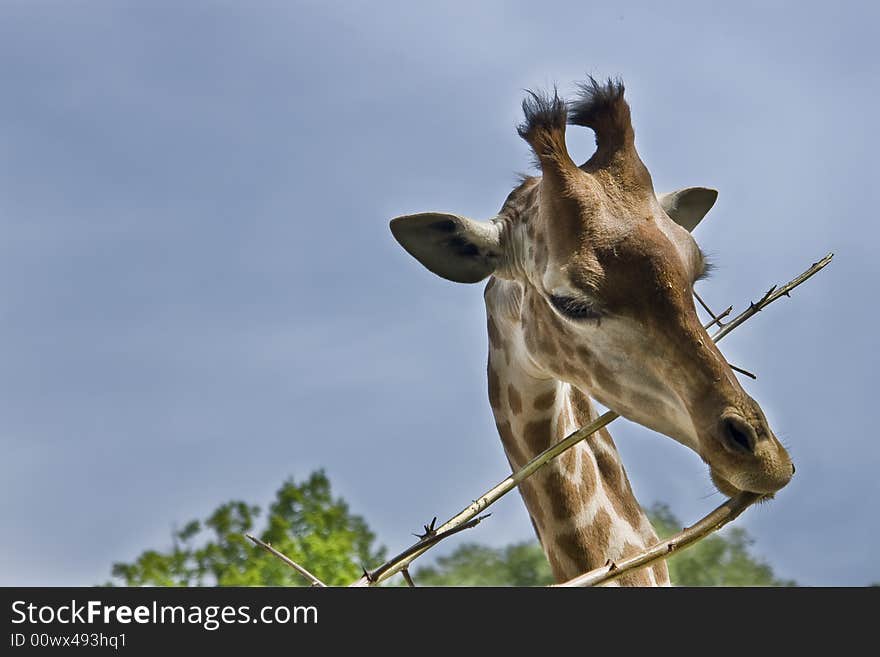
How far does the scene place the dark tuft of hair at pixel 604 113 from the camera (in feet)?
17.3

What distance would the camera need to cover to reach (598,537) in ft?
17.3

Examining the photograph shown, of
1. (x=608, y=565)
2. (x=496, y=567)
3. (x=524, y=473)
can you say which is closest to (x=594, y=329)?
(x=524, y=473)

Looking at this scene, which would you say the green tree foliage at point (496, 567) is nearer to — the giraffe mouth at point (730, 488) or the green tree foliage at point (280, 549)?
the green tree foliage at point (280, 549)

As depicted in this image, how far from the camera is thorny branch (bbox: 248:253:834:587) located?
349 centimetres

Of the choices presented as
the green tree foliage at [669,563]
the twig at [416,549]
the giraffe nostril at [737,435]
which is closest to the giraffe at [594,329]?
the giraffe nostril at [737,435]

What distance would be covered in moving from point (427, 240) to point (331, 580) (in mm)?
7576

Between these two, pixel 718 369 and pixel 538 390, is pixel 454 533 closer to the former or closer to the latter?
pixel 718 369

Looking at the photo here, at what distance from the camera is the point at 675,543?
377 centimetres

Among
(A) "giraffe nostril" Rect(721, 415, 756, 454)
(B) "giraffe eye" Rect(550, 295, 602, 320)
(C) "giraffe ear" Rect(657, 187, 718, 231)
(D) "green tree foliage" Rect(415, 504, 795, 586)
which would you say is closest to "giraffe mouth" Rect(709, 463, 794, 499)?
(A) "giraffe nostril" Rect(721, 415, 756, 454)

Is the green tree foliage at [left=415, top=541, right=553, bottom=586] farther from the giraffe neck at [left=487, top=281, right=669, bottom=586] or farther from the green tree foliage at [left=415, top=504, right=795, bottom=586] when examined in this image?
the giraffe neck at [left=487, top=281, right=669, bottom=586]

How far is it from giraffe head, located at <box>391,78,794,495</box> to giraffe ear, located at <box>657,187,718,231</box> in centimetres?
70

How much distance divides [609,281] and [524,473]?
89 cm

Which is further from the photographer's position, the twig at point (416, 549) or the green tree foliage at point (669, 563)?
the green tree foliage at point (669, 563)

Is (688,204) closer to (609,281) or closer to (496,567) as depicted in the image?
(609,281)
